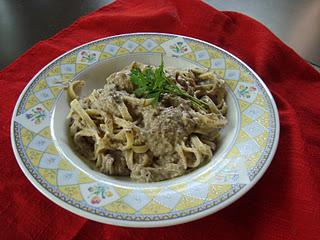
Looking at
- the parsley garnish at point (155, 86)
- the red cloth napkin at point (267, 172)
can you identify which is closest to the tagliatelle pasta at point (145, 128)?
the parsley garnish at point (155, 86)

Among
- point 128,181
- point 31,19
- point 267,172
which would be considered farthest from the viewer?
point 31,19

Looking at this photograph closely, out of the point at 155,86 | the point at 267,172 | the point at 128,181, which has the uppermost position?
the point at 155,86

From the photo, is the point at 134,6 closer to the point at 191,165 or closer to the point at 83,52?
the point at 83,52

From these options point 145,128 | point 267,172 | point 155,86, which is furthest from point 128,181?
point 267,172

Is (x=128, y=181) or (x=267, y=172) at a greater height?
(x=267, y=172)

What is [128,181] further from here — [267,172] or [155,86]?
[267,172]

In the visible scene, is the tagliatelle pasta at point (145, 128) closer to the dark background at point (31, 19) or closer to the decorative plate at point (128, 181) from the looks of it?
the decorative plate at point (128, 181)
